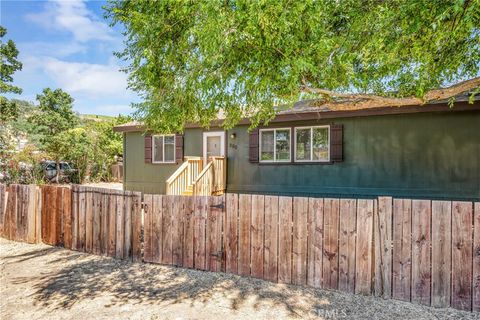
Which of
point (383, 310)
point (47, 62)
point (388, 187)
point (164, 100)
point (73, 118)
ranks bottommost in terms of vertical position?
point (383, 310)

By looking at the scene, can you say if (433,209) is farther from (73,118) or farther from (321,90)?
(73,118)

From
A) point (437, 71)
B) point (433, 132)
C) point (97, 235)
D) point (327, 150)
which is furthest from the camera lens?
point (327, 150)

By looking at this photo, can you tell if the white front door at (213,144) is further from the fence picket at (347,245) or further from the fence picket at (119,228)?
the fence picket at (347,245)

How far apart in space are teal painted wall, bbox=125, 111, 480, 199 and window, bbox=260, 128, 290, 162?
0.27 metres

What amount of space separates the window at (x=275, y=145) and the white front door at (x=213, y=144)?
1506 millimetres

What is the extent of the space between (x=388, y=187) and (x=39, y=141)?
63.1ft

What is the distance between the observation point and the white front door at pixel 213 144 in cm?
1093

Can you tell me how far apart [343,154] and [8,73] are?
1969cm

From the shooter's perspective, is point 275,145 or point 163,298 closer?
point 163,298

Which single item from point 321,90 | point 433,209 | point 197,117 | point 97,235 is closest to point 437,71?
point 321,90

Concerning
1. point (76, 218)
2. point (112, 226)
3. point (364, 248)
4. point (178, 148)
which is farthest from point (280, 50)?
point (178, 148)

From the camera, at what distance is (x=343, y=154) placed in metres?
8.82

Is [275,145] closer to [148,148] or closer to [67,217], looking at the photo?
[148,148]

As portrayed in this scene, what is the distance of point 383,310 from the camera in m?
3.44
